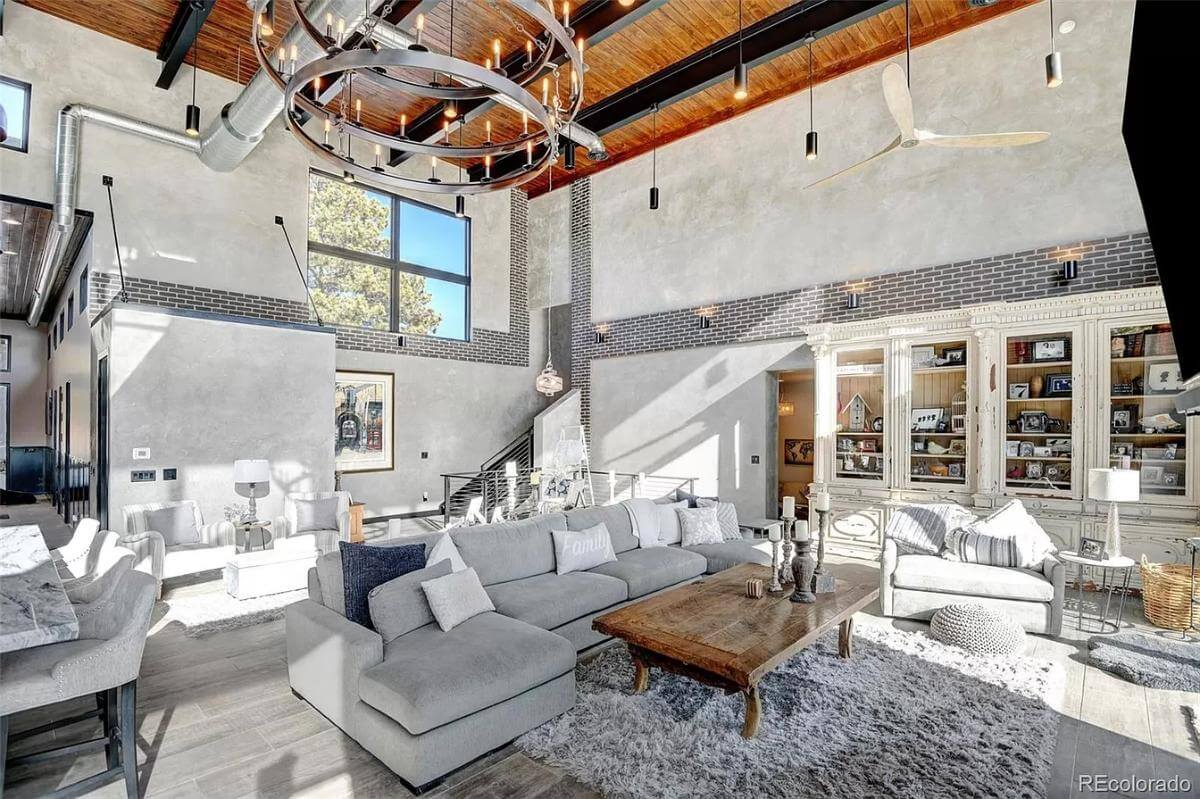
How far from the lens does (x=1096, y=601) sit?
517 centimetres

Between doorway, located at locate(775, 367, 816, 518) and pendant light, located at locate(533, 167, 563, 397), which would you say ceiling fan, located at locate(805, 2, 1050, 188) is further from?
pendant light, located at locate(533, 167, 563, 397)

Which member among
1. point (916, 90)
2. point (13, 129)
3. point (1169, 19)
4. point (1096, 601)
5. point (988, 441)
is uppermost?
point (916, 90)

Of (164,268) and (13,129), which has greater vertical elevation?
(13,129)

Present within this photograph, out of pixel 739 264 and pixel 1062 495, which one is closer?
pixel 1062 495

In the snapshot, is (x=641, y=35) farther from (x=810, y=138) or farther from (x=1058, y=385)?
(x=1058, y=385)

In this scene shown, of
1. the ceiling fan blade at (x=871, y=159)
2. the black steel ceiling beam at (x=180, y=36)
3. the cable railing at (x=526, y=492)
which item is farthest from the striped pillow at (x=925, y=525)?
the black steel ceiling beam at (x=180, y=36)

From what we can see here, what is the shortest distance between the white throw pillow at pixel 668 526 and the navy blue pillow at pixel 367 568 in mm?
2662

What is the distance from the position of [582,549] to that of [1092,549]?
4.12 metres

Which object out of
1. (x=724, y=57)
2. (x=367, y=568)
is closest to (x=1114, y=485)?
(x=367, y=568)

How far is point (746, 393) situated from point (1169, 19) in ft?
23.2

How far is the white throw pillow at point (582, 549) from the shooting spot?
4.45m

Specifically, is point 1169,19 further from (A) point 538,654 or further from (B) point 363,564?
(B) point 363,564

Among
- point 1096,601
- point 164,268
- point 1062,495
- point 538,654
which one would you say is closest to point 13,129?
point 164,268

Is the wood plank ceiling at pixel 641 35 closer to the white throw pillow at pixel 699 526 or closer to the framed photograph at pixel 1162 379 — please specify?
the framed photograph at pixel 1162 379
